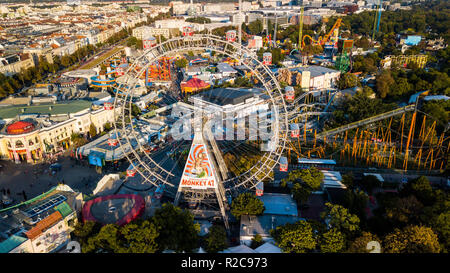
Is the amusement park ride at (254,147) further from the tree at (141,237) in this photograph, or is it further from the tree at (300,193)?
the tree at (141,237)

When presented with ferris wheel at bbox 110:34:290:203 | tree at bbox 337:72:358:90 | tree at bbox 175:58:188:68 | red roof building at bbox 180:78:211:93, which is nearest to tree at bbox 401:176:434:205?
ferris wheel at bbox 110:34:290:203

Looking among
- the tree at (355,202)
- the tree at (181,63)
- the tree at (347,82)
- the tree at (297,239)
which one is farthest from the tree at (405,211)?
the tree at (181,63)

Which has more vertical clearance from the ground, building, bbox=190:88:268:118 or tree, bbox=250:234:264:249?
building, bbox=190:88:268:118

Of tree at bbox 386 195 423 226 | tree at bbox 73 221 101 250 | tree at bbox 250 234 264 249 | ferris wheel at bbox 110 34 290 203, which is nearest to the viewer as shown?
tree at bbox 73 221 101 250

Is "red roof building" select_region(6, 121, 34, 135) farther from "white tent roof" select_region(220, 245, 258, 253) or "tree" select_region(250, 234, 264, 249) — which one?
"tree" select_region(250, 234, 264, 249)

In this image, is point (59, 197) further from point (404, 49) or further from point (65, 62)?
point (404, 49)
